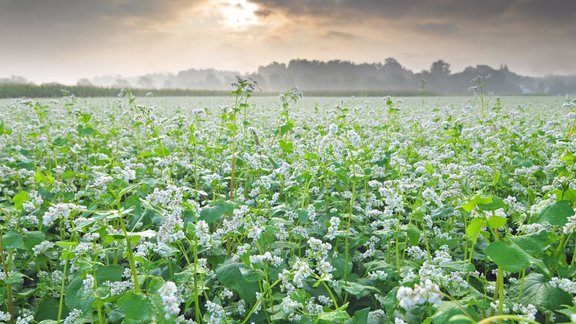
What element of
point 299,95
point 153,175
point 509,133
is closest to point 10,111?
point 153,175

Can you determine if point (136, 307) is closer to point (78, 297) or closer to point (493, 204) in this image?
point (78, 297)

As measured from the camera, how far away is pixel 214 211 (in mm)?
3262

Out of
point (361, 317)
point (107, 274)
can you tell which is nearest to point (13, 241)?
point (107, 274)

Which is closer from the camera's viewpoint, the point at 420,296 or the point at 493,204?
the point at 420,296

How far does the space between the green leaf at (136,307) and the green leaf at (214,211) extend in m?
1.00

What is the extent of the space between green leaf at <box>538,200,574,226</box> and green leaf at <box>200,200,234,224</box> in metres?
2.39

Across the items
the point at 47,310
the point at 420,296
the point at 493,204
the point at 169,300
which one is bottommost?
the point at 47,310

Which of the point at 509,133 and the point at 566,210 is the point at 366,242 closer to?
the point at 566,210

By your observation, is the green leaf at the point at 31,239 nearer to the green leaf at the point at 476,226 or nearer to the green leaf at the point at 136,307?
the green leaf at the point at 136,307

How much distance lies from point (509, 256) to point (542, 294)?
3.24 feet

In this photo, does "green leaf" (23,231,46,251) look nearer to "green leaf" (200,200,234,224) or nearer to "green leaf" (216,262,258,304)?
"green leaf" (200,200,234,224)

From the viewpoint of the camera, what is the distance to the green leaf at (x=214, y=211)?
322 cm

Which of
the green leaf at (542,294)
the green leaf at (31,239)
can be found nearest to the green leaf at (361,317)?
the green leaf at (542,294)

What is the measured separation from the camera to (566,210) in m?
2.78
